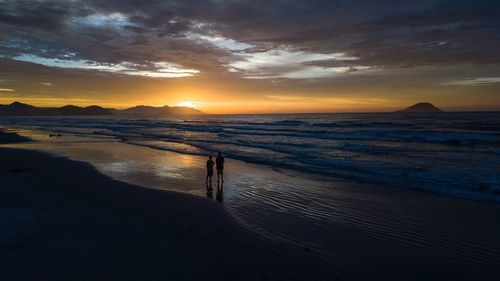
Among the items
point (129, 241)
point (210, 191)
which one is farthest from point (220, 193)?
point (129, 241)

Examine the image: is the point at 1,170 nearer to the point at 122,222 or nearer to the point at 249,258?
the point at 122,222

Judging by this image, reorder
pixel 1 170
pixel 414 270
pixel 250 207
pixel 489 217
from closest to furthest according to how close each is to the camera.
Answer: pixel 414 270
pixel 489 217
pixel 250 207
pixel 1 170

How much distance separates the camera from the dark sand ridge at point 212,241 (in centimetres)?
624

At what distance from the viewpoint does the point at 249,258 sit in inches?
269

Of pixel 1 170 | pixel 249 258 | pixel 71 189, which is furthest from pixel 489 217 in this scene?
pixel 1 170

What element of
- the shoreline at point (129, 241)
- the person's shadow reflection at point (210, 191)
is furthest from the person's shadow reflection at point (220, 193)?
the shoreline at point (129, 241)

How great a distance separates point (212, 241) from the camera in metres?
7.82

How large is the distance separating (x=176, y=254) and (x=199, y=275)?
41.2 inches

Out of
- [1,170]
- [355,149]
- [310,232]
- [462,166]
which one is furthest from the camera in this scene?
[355,149]

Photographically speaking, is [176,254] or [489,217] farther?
[489,217]

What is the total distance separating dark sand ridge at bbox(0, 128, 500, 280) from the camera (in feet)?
20.5

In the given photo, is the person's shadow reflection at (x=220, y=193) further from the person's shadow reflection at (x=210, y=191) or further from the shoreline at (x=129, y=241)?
the shoreline at (x=129, y=241)

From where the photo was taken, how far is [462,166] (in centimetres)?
2014

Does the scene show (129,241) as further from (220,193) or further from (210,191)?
(210,191)
